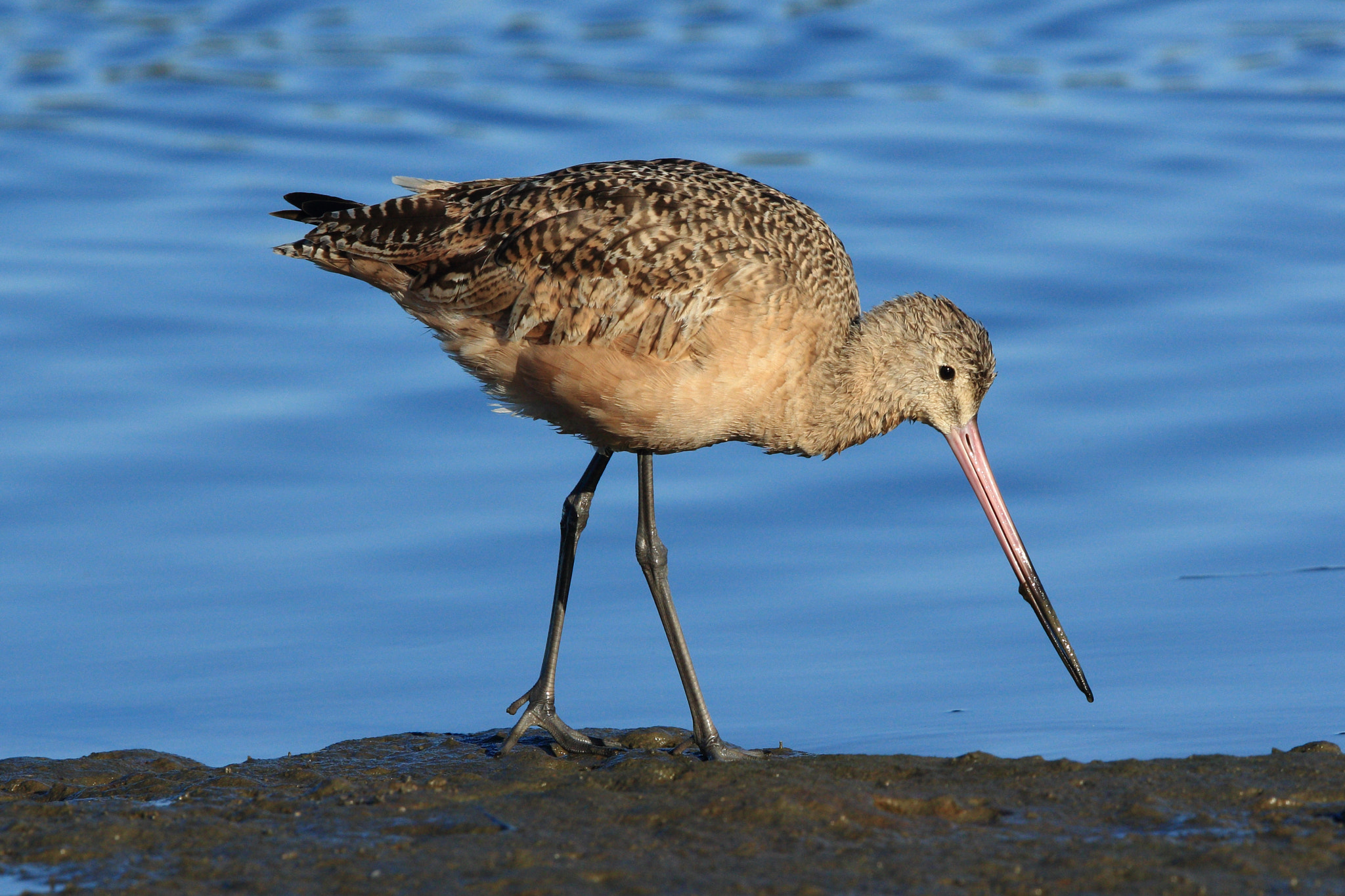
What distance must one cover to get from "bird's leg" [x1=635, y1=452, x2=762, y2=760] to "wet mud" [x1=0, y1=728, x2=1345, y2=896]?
0.29 metres

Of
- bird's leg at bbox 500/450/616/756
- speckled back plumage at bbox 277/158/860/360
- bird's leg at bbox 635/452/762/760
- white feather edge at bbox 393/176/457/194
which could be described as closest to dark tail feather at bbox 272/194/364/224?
white feather edge at bbox 393/176/457/194

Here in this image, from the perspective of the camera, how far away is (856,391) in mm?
5930

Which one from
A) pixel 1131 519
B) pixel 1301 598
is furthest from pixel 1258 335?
pixel 1301 598

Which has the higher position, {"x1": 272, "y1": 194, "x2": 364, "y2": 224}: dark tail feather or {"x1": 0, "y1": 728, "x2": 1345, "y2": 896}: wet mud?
{"x1": 272, "y1": 194, "x2": 364, "y2": 224}: dark tail feather

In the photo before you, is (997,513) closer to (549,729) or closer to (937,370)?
(937,370)

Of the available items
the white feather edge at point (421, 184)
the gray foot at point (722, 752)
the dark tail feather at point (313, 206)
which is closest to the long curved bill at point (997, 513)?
the gray foot at point (722, 752)

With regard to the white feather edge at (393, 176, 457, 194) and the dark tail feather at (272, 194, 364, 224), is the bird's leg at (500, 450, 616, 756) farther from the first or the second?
the dark tail feather at (272, 194, 364, 224)

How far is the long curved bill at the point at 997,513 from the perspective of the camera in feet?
20.2

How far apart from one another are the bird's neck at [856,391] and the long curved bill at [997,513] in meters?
0.29

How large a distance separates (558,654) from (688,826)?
176cm

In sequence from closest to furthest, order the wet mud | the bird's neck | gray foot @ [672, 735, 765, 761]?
the wet mud → gray foot @ [672, 735, 765, 761] → the bird's neck

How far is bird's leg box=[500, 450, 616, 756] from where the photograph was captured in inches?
225

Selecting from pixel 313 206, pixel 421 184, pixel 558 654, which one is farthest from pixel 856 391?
pixel 313 206

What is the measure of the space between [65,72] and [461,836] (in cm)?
1184
